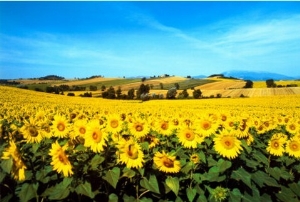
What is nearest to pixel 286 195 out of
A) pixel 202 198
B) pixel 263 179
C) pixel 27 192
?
pixel 263 179

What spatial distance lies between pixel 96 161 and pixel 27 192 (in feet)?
2.89

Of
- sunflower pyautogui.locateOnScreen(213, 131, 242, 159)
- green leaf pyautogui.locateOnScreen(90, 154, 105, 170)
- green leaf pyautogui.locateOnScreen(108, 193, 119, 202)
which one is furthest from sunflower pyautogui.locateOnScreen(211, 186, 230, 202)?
green leaf pyautogui.locateOnScreen(90, 154, 105, 170)

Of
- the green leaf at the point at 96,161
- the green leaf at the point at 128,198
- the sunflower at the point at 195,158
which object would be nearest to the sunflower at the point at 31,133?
the green leaf at the point at 96,161

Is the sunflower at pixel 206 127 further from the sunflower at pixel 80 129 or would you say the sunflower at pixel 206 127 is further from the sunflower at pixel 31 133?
the sunflower at pixel 31 133

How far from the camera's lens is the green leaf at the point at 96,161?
157 inches

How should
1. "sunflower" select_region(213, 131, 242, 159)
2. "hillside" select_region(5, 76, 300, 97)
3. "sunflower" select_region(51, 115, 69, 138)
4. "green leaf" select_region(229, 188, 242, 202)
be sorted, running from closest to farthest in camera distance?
"green leaf" select_region(229, 188, 242, 202) → "sunflower" select_region(213, 131, 242, 159) → "sunflower" select_region(51, 115, 69, 138) → "hillside" select_region(5, 76, 300, 97)

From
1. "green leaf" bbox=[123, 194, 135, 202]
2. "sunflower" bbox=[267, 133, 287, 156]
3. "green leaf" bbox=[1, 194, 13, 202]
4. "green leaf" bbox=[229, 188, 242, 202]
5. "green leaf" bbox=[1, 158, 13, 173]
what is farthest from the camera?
"sunflower" bbox=[267, 133, 287, 156]

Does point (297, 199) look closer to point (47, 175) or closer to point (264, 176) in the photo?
point (264, 176)

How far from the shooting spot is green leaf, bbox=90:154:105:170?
3994mm

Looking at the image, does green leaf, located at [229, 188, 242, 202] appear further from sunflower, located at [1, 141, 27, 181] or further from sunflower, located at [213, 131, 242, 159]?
sunflower, located at [1, 141, 27, 181]

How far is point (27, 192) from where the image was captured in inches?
153

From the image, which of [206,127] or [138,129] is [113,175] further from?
→ [206,127]

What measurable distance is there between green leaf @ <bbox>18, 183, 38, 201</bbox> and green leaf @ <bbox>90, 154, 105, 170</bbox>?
0.73 meters

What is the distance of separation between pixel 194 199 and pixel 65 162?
2.06 metres
